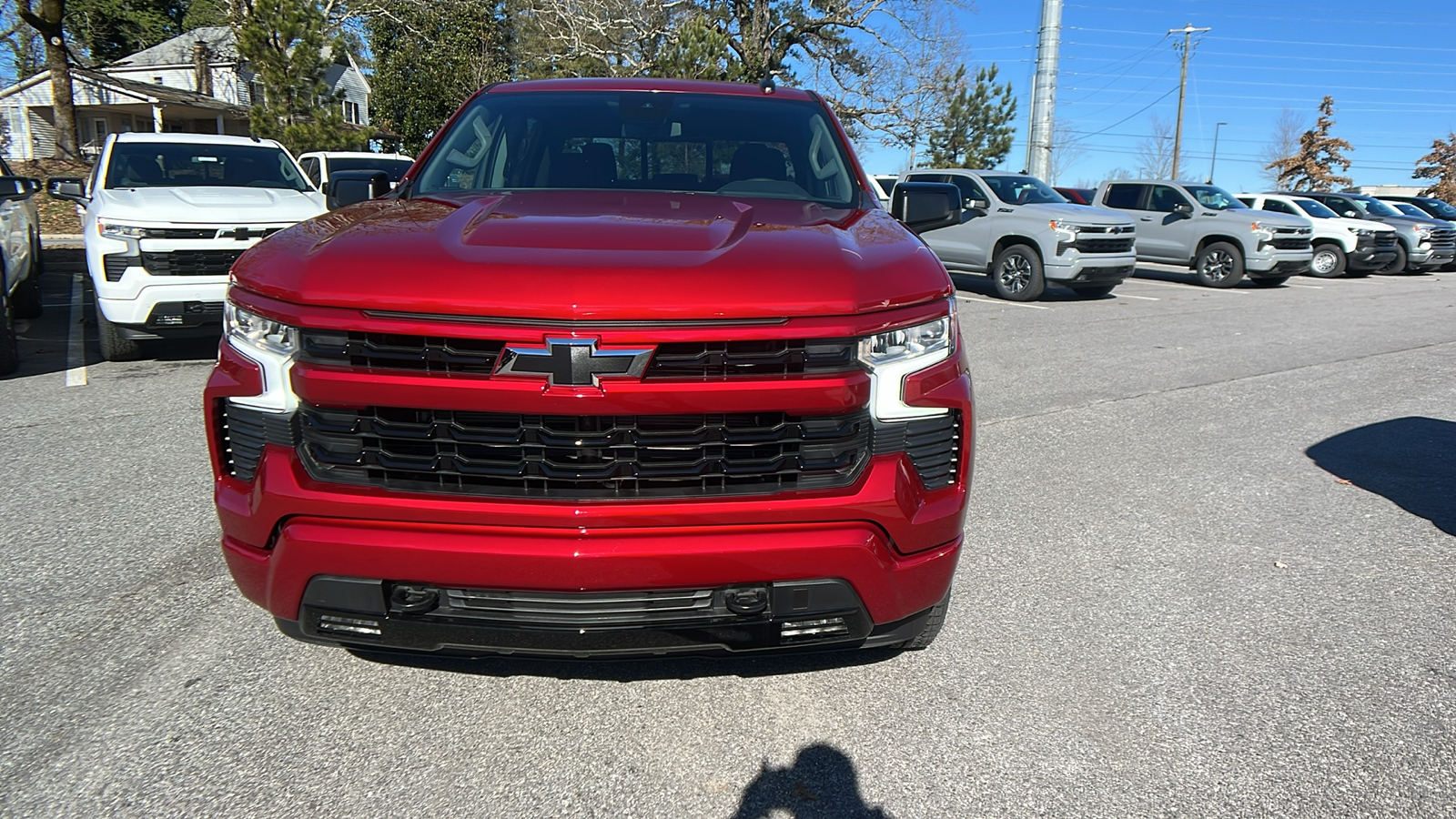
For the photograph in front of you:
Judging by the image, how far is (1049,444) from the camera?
235 inches

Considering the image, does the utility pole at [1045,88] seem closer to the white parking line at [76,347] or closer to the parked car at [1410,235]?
the parked car at [1410,235]

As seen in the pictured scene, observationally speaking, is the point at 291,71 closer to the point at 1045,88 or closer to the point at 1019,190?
the point at 1019,190

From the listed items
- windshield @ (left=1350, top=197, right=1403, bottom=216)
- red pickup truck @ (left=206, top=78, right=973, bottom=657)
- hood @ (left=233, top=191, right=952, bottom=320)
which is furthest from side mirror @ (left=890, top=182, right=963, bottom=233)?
windshield @ (left=1350, top=197, right=1403, bottom=216)

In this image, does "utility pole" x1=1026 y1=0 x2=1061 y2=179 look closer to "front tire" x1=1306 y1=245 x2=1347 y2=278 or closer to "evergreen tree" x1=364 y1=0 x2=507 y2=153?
"front tire" x1=1306 y1=245 x2=1347 y2=278

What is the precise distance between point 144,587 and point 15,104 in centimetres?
5452

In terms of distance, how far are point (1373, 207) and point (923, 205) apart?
23452mm

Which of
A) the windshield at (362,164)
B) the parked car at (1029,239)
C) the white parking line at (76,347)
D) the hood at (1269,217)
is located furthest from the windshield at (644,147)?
the hood at (1269,217)

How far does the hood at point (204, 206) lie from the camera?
741 centimetres

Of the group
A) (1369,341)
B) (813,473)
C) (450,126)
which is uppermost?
(450,126)

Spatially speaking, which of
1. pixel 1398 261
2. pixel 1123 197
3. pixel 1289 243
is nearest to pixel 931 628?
pixel 1289 243

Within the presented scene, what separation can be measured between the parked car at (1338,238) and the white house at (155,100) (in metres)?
35.2

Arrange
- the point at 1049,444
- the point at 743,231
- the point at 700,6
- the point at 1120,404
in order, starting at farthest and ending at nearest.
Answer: the point at 700,6 → the point at 1120,404 → the point at 1049,444 → the point at 743,231

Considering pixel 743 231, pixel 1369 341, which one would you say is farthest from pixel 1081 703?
pixel 1369 341

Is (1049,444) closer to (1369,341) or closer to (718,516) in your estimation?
(718,516)
